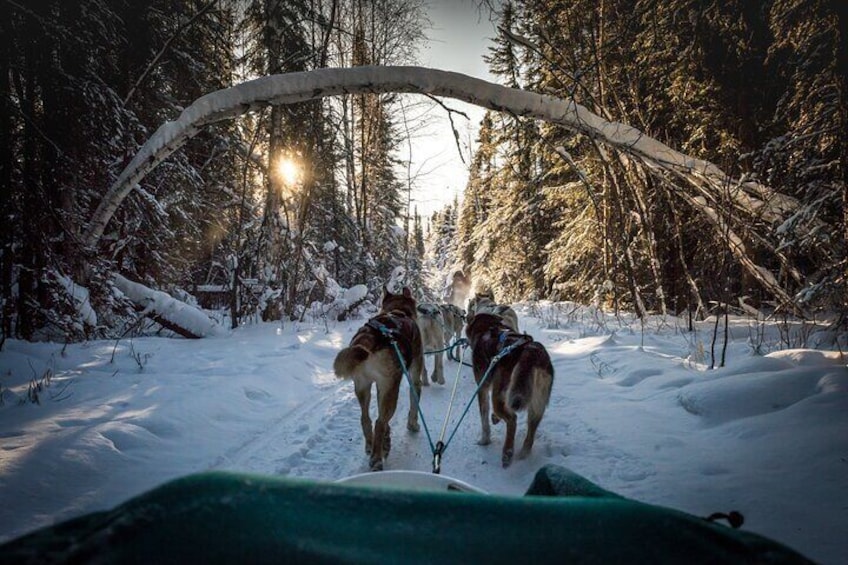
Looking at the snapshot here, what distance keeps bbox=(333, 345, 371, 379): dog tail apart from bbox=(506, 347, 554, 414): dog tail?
1.33m

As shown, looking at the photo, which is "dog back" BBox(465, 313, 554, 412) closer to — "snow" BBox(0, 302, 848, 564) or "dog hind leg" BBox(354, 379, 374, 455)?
"snow" BBox(0, 302, 848, 564)

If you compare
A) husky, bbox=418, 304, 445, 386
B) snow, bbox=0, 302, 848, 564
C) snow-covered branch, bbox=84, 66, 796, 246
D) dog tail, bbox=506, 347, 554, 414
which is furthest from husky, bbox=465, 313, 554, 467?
snow-covered branch, bbox=84, 66, 796, 246

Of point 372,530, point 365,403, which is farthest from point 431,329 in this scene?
point 372,530

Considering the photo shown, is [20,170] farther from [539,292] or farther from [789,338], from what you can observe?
[539,292]

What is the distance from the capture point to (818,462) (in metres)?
2.58

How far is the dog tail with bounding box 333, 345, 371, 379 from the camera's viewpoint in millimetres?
3105

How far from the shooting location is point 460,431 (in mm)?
4258

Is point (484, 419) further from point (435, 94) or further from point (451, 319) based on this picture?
point (451, 319)

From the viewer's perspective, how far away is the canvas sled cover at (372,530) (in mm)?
604

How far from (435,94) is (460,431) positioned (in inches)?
162

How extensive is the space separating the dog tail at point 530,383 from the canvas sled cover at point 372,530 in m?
2.40

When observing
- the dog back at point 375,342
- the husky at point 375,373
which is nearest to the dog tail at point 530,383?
the husky at point 375,373

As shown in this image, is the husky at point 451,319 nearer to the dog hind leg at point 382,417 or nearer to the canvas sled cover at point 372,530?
the dog hind leg at point 382,417

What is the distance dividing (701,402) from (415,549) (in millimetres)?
4280
